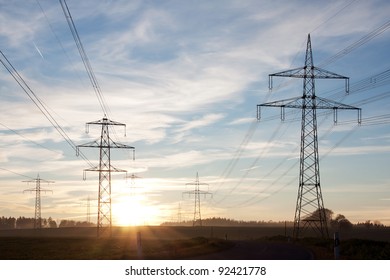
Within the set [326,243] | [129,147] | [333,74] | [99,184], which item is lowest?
[326,243]

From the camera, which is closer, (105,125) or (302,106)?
(302,106)

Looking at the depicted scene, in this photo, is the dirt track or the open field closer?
the dirt track

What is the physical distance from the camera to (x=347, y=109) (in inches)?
2339

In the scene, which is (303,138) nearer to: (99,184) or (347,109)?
(347,109)

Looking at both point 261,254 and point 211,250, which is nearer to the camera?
point 261,254

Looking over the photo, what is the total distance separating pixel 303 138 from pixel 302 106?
3479 mm

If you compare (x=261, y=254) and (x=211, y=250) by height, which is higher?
(x=261, y=254)

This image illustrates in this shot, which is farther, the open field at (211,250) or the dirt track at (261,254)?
the open field at (211,250)
